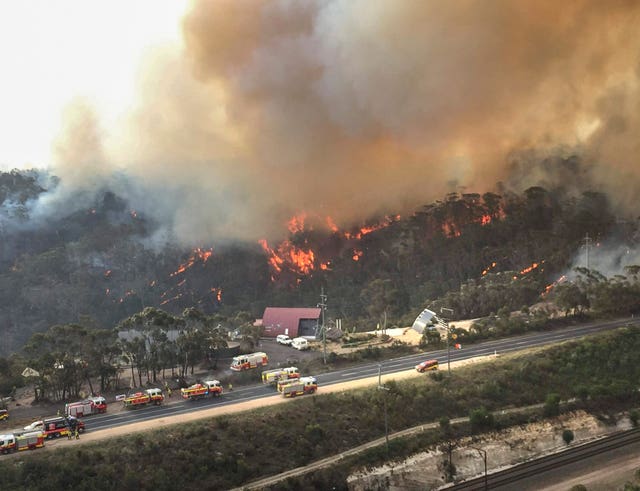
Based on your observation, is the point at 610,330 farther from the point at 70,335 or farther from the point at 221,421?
the point at 70,335

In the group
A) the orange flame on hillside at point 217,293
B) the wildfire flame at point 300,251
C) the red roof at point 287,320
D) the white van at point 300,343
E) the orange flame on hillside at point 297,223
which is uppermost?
the orange flame on hillside at point 297,223

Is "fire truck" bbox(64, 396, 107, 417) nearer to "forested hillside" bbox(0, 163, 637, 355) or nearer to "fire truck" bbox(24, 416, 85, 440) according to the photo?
"fire truck" bbox(24, 416, 85, 440)

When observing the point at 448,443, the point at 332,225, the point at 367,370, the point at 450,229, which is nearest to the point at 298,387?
the point at 367,370

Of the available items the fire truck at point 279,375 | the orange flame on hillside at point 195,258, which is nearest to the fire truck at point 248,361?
the fire truck at point 279,375

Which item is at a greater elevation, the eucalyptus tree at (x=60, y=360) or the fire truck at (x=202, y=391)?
the eucalyptus tree at (x=60, y=360)

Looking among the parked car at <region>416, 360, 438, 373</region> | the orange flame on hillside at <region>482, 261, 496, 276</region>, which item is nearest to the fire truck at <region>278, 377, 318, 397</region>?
the parked car at <region>416, 360, 438, 373</region>

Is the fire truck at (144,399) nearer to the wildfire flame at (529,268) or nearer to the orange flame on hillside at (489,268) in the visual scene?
the wildfire flame at (529,268)
